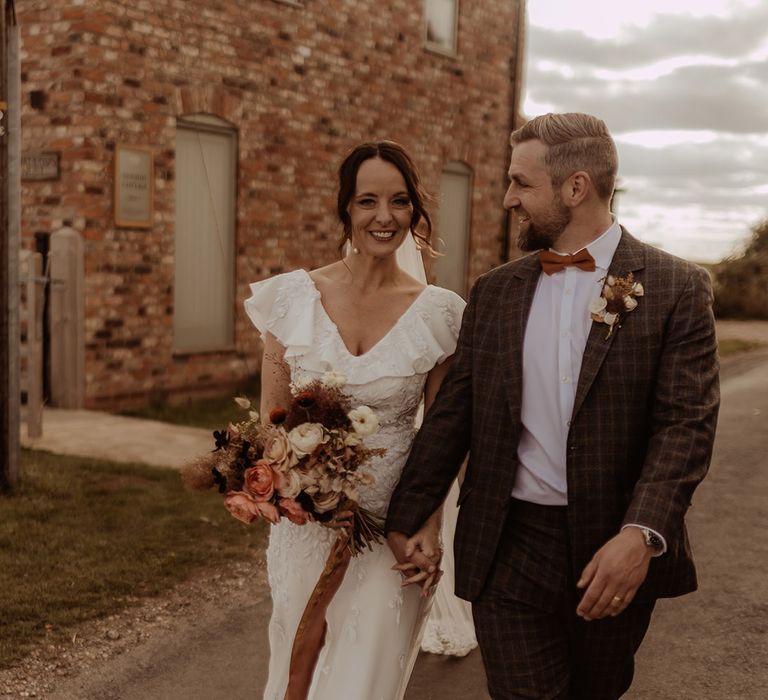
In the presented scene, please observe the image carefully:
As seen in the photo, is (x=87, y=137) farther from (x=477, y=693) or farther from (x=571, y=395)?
(x=571, y=395)

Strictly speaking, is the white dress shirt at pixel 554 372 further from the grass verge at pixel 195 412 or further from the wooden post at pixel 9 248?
the grass verge at pixel 195 412

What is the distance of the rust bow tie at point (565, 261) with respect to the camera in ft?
9.90

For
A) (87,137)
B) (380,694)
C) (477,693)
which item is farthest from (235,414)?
(380,694)

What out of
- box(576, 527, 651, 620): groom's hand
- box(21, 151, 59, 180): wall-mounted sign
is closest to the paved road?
box(576, 527, 651, 620): groom's hand

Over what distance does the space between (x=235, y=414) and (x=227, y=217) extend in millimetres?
2475

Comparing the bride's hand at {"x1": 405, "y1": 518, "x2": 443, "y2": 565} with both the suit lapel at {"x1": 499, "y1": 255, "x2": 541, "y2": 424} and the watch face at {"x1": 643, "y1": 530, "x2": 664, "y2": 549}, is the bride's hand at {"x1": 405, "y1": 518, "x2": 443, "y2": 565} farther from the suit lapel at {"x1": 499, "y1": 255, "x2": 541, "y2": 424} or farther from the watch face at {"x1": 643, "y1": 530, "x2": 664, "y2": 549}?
the watch face at {"x1": 643, "y1": 530, "x2": 664, "y2": 549}

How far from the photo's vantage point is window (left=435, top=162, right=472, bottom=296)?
16.0m

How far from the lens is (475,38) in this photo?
52.7 ft

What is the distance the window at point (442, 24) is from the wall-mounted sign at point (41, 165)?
6.73m

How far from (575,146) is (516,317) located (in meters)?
0.53

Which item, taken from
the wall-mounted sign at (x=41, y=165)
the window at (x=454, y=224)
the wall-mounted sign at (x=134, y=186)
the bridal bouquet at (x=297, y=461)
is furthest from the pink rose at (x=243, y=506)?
the window at (x=454, y=224)

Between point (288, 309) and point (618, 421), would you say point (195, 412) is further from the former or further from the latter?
point (618, 421)

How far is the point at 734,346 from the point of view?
18.2m

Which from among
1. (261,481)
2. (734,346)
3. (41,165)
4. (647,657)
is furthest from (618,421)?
(734,346)
